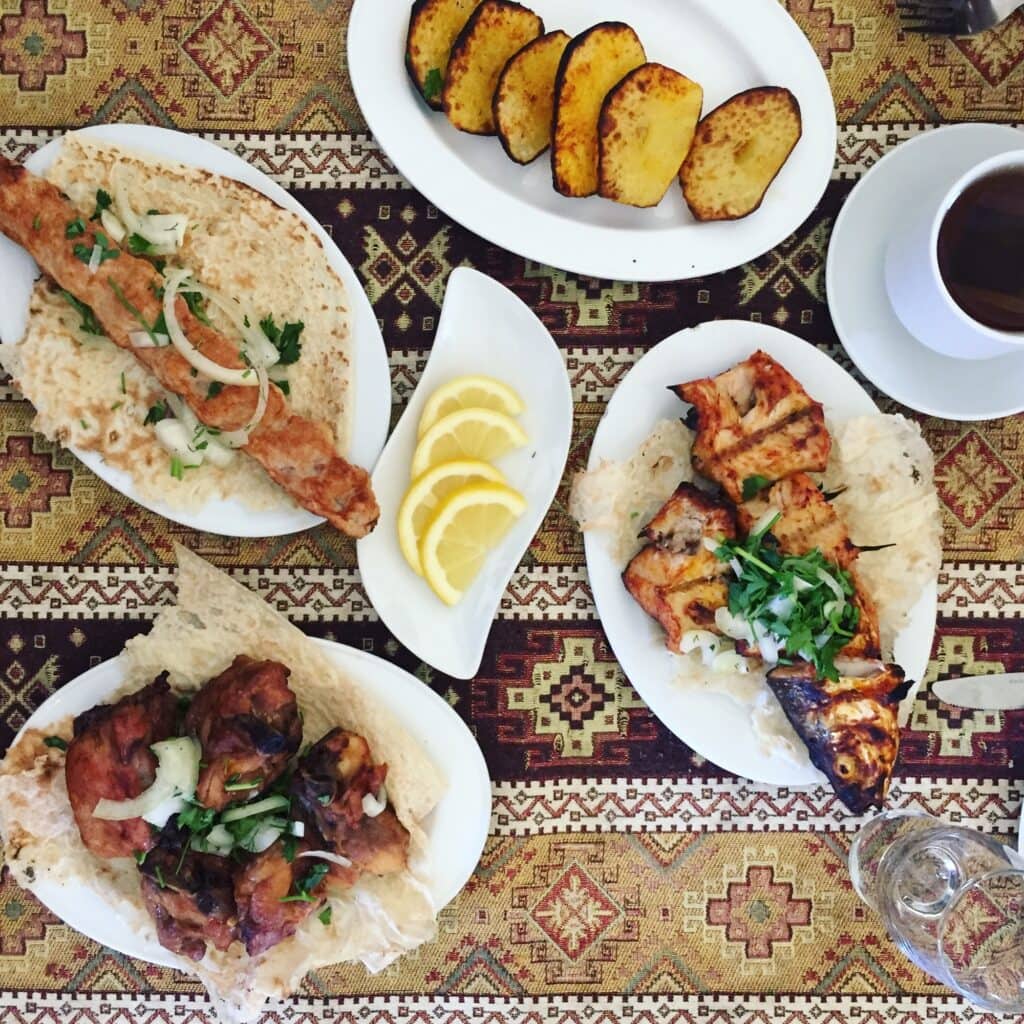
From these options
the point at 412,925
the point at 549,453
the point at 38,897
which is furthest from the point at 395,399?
the point at 38,897

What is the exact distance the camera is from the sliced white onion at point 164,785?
2236 millimetres

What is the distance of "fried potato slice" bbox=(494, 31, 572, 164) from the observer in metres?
2.26

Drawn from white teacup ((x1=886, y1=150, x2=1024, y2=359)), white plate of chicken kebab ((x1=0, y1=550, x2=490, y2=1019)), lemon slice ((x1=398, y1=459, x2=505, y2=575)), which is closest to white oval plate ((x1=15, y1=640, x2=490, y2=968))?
white plate of chicken kebab ((x1=0, y1=550, x2=490, y2=1019))

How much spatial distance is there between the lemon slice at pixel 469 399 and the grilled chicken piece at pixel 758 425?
0.46m

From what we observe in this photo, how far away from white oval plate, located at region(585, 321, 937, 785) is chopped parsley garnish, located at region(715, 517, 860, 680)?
265 millimetres

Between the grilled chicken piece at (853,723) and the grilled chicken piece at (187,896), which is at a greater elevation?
the grilled chicken piece at (853,723)

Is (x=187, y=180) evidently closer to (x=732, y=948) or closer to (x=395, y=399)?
(x=395, y=399)

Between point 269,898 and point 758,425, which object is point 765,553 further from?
point 269,898

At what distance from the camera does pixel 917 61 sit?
254cm

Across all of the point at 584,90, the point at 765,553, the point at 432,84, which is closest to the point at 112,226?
the point at 432,84

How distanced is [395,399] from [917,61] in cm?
181

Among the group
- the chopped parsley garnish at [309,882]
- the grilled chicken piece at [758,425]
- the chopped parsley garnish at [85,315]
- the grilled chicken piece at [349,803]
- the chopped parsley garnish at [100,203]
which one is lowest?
the chopped parsley garnish at [309,882]

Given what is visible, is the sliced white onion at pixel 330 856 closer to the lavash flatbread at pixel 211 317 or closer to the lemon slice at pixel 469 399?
the lavash flatbread at pixel 211 317

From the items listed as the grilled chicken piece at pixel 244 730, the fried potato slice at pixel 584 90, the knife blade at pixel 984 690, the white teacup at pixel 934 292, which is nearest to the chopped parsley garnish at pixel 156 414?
the grilled chicken piece at pixel 244 730
